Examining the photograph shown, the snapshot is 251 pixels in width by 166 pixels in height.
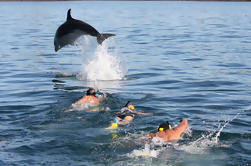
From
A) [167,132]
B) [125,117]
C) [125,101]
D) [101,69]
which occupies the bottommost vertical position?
[167,132]

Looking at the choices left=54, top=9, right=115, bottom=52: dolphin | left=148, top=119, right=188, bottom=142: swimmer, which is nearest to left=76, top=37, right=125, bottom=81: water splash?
left=54, top=9, right=115, bottom=52: dolphin

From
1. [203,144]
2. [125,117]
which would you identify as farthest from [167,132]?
[125,117]

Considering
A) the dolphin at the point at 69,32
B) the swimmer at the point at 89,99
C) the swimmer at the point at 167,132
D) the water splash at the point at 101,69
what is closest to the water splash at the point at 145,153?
the swimmer at the point at 167,132

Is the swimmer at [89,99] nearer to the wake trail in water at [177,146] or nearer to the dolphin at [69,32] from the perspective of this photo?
the wake trail in water at [177,146]

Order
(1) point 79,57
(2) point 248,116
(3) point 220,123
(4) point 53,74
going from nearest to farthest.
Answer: (3) point 220,123
(2) point 248,116
(4) point 53,74
(1) point 79,57

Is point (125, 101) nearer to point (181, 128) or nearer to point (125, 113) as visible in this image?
point (125, 113)

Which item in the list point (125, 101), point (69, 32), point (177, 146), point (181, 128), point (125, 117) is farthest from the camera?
point (69, 32)

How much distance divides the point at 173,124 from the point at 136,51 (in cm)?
1411

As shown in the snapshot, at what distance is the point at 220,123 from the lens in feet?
35.0

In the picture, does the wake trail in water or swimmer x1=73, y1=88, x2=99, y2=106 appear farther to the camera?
swimmer x1=73, y1=88, x2=99, y2=106

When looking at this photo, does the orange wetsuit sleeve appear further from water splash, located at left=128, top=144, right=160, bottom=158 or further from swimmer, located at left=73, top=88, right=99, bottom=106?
swimmer, located at left=73, top=88, right=99, bottom=106

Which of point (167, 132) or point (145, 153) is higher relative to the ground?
point (167, 132)

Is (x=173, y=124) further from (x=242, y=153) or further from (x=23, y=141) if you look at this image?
(x=23, y=141)

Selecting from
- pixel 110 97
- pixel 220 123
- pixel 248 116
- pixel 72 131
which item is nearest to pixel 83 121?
pixel 72 131
